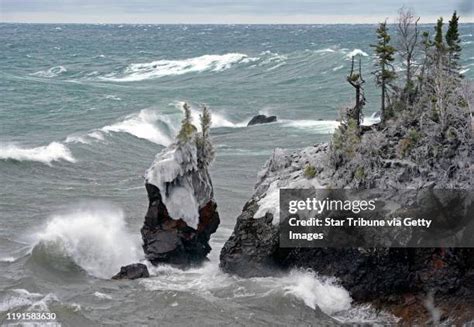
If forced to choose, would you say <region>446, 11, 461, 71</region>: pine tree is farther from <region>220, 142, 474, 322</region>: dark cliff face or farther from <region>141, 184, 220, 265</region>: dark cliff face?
<region>141, 184, 220, 265</region>: dark cliff face

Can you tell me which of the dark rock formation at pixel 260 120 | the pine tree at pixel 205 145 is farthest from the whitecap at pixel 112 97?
the pine tree at pixel 205 145

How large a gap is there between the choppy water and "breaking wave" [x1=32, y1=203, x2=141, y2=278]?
7 centimetres

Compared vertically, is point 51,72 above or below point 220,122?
above

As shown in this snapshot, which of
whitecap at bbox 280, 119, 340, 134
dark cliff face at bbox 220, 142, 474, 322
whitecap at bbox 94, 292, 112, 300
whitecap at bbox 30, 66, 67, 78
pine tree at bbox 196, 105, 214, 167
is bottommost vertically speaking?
whitecap at bbox 94, 292, 112, 300

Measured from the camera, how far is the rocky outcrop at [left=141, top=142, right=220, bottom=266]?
86.7ft

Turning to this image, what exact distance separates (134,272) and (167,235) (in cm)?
190

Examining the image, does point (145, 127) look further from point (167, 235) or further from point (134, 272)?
point (134, 272)

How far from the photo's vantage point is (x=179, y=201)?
26500mm

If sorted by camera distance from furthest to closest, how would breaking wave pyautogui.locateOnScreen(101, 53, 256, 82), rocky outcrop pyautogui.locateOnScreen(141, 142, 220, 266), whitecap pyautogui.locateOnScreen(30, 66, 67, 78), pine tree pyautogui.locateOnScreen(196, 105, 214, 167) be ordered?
1. breaking wave pyautogui.locateOnScreen(101, 53, 256, 82)
2. whitecap pyautogui.locateOnScreen(30, 66, 67, 78)
3. pine tree pyautogui.locateOnScreen(196, 105, 214, 167)
4. rocky outcrop pyautogui.locateOnScreen(141, 142, 220, 266)

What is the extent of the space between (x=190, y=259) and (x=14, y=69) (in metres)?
85.6

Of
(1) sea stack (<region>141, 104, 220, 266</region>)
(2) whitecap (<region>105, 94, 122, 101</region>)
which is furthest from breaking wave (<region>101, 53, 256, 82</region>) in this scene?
(1) sea stack (<region>141, 104, 220, 266</region>)


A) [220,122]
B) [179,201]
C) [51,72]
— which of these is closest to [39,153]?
[220,122]

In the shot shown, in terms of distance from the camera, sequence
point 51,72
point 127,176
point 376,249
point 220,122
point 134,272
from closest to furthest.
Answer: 1. point 376,249
2. point 134,272
3. point 127,176
4. point 220,122
5. point 51,72

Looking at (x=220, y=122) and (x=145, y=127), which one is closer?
(x=145, y=127)
